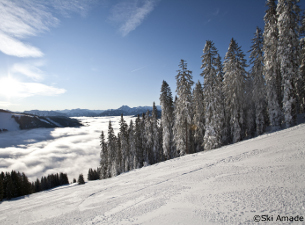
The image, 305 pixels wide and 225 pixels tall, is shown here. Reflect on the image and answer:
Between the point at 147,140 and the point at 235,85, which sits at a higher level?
the point at 235,85

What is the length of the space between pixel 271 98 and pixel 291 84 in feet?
13.3

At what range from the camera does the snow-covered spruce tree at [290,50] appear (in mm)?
17234

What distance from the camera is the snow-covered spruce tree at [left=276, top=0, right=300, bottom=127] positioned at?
1723 cm

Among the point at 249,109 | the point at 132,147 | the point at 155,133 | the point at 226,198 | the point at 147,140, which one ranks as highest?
the point at 249,109

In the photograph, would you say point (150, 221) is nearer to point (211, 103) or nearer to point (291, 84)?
point (211, 103)

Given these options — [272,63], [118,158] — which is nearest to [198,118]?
[272,63]

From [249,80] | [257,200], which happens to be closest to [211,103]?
[249,80]

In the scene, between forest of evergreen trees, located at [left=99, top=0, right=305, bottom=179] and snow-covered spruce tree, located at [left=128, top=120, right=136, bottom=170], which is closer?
forest of evergreen trees, located at [left=99, top=0, right=305, bottom=179]

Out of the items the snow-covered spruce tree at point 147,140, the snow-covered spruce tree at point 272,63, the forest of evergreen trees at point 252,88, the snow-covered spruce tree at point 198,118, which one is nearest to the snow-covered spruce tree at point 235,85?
the forest of evergreen trees at point 252,88

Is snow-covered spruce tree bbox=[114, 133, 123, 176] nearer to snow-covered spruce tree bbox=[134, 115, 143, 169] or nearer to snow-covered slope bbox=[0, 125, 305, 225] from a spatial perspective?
snow-covered spruce tree bbox=[134, 115, 143, 169]

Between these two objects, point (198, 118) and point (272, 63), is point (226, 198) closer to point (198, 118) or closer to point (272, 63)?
point (272, 63)

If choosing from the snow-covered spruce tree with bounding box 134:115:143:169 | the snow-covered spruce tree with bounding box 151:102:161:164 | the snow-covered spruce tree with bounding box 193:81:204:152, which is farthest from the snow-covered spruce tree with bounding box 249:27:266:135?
the snow-covered spruce tree with bounding box 134:115:143:169

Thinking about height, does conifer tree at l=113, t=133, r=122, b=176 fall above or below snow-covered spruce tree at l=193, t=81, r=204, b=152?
below

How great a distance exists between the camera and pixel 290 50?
1742cm
